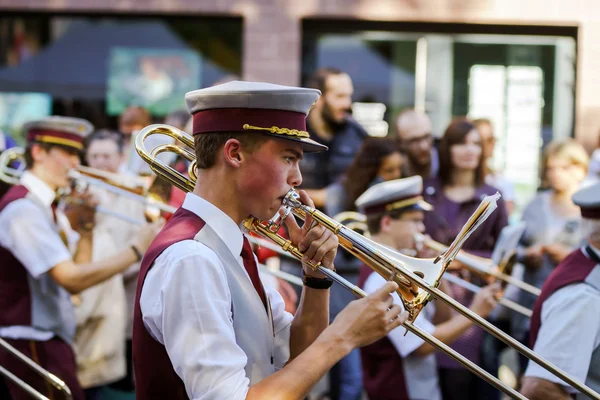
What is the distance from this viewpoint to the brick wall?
862cm

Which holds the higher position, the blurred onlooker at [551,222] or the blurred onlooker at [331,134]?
the blurred onlooker at [331,134]

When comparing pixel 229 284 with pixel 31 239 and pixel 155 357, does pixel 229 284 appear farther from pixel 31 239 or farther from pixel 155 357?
pixel 31 239

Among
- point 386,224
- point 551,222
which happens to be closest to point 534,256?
point 551,222

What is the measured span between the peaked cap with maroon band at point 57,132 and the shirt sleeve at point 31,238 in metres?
0.44

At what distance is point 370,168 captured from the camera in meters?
5.96

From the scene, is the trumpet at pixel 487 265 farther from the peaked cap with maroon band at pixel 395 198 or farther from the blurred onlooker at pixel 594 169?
the blurred onlooker at pixel 594 169

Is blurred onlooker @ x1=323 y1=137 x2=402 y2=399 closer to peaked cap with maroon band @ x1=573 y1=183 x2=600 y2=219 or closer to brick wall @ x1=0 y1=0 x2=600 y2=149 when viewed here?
peaked cap with maroon band @ x1=573 y1=183 x2=600 y2=219

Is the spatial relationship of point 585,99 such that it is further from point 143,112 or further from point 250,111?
point 250,111

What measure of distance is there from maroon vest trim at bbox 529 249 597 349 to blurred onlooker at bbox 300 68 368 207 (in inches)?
108

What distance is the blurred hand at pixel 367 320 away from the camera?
255 centimetres

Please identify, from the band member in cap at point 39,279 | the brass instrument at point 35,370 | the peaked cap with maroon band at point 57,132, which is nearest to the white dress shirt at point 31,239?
the band member in cap at point 39,279

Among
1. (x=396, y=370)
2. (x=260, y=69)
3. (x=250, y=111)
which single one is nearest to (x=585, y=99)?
(x=260, y=69)

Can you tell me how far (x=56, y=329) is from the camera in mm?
4992

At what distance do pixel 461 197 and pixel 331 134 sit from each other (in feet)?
3.28
